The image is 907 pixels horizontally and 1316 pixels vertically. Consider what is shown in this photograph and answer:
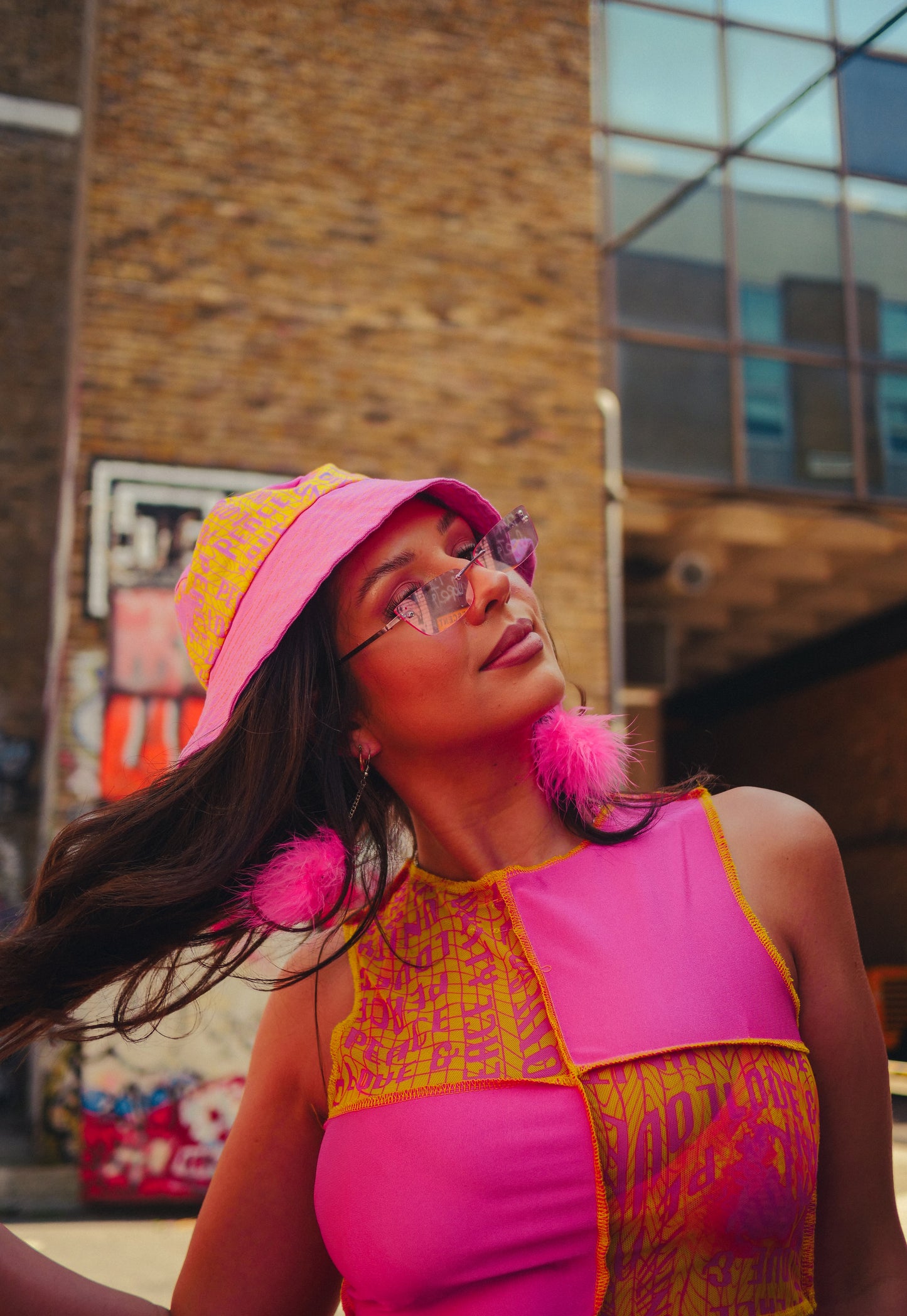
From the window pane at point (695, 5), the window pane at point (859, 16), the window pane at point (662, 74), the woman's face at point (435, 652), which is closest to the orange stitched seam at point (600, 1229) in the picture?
the woman's face at point (435, 652)

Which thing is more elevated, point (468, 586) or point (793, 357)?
point (793, 357)

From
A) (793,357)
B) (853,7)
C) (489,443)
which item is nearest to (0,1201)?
(489,443)

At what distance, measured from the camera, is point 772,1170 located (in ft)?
4.70

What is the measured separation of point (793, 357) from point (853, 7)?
301 cm

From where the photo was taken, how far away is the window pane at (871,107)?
9633 millimetres

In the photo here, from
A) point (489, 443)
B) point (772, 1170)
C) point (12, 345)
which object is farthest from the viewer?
point (12, 345)

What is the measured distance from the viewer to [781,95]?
9.62m

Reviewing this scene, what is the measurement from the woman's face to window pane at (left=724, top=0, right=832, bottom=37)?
9.55 m

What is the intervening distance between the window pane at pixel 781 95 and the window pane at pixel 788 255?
0.18 meters

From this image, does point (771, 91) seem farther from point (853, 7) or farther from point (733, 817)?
point (733, 817)

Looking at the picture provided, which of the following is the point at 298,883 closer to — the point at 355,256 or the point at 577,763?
the point at 577,763

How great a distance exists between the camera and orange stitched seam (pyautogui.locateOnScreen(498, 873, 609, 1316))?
1.40 metres

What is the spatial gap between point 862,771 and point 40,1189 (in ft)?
34.6

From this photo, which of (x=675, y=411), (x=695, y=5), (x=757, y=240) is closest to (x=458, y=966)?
(x=675, y=411)
